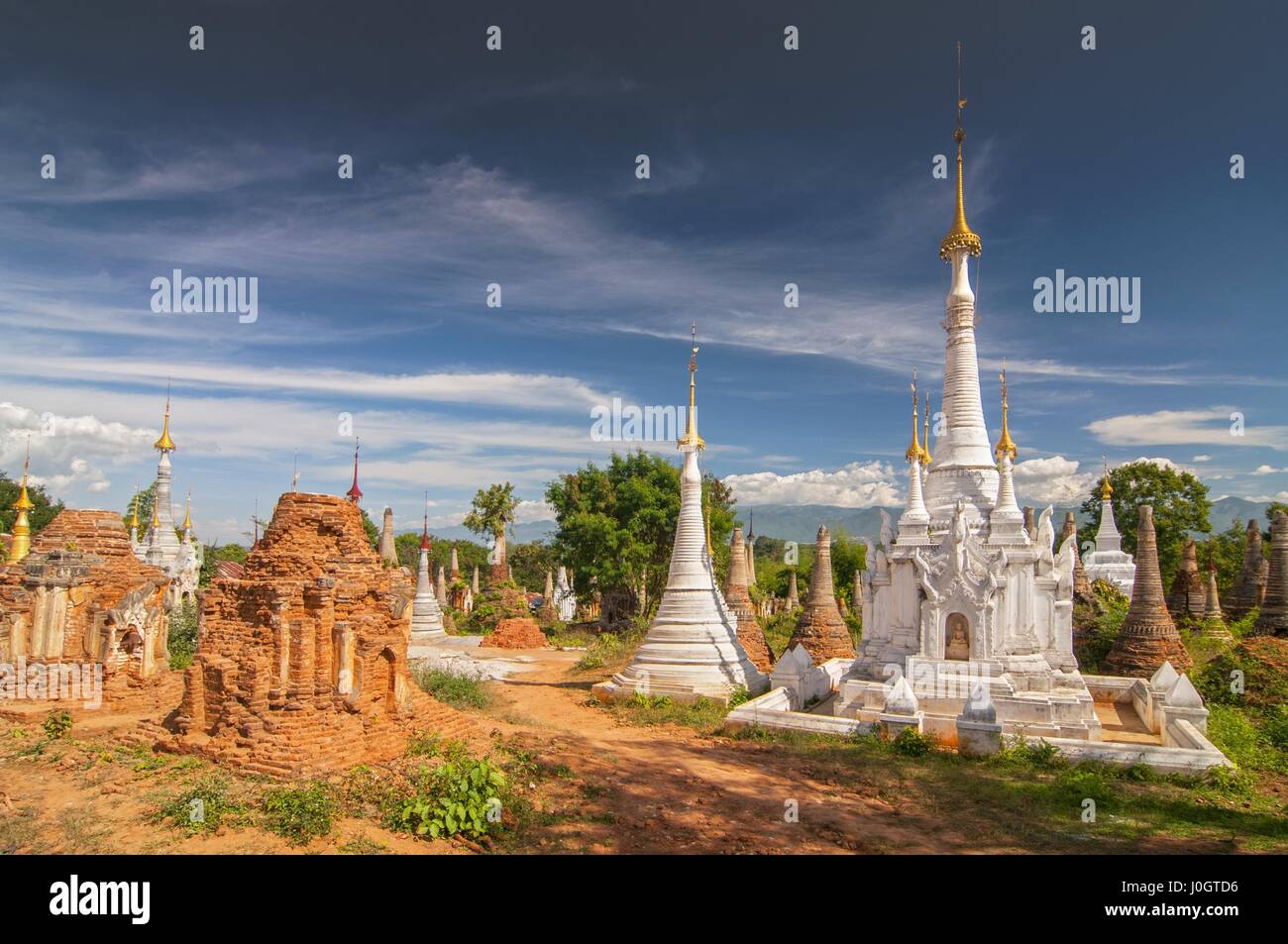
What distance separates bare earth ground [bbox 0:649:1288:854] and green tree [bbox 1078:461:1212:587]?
38.6m

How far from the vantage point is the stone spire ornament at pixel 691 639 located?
22312 millimetres

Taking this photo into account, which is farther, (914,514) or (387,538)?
(387,538)

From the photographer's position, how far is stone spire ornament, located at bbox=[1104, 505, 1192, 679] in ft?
78.3

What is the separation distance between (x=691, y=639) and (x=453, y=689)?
715 cm

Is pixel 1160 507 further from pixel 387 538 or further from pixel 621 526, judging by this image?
pixel 387 538

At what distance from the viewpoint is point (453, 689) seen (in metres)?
20.5

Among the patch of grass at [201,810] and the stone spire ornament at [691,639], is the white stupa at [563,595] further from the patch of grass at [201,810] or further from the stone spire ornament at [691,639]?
the patch of grass at [201,810]

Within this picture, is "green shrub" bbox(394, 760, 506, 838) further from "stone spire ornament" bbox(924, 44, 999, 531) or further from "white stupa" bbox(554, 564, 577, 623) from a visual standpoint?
→ "white stupa" bbox(554, 564, 577, 623)

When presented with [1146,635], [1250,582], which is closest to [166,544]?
[1146,635]

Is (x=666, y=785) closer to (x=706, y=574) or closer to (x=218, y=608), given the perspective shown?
(x=218, y=608)
